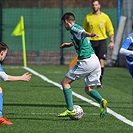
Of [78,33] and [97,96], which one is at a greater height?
[78,33]

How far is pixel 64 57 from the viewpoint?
2527cm

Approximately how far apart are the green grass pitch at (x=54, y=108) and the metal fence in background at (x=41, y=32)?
6.40 m

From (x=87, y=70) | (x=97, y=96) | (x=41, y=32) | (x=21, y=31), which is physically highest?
(x=87, y=70)

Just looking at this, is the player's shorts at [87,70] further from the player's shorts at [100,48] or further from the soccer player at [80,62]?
the player's shorts at [100,48]

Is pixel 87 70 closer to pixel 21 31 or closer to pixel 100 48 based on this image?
pixel 100 48

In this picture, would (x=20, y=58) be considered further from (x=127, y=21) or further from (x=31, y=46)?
(x=127, y=21)

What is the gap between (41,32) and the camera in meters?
25.6

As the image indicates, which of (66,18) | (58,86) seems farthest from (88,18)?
(66,18)

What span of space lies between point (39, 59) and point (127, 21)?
3663mm

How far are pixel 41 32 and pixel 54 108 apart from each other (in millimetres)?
14152

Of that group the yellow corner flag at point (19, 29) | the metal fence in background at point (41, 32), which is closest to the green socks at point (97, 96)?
the yellow corner flag at point (19, 29)

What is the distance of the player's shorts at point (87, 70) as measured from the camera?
1055 cm

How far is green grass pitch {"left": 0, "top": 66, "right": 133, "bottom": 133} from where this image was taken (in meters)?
9.12

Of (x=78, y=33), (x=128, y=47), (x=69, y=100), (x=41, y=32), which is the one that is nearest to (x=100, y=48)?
(x=128, y=47)
